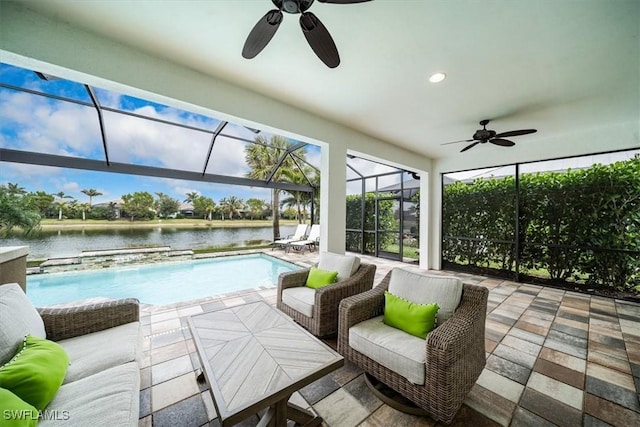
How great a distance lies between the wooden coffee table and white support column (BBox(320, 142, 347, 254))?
2.09 meters

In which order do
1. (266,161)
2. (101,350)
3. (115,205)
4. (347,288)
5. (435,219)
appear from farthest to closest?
(266,161), (115,205), (435,219), (347,288), (101,350)

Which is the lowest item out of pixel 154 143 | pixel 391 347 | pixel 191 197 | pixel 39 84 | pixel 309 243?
pixel 391 347

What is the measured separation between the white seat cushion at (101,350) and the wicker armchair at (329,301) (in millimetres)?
1493

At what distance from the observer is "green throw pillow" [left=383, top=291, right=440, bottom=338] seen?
178 cm

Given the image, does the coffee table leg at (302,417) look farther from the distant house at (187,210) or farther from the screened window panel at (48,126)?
the distant house at (187,210)

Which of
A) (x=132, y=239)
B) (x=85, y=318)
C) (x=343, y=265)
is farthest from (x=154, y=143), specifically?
(x=343, y=265)

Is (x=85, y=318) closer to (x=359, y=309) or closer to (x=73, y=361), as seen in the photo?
(x=73, y=361)

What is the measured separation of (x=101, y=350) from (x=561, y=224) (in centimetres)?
700

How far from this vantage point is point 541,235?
479 centimetres

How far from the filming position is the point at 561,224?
4.57 meters

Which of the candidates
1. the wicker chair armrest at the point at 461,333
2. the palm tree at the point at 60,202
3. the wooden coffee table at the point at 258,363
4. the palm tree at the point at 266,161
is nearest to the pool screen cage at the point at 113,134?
the palm tree at the point at 266,161

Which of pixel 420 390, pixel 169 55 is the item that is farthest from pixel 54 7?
pixel 420 390

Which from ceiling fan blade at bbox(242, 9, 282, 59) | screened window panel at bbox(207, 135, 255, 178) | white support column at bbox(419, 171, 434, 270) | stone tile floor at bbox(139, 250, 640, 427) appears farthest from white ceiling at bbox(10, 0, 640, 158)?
stone tile floor at bbox(139, 250, 640, 427)

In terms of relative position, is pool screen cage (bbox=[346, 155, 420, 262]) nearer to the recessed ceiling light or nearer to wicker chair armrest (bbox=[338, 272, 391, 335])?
the recessed ceiling light
